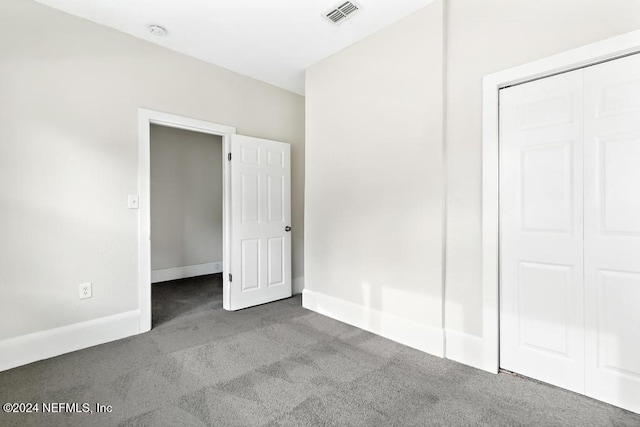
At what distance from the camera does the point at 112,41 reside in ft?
8.95

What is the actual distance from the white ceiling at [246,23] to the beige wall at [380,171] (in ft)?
0.66

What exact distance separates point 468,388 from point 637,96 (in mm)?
1968

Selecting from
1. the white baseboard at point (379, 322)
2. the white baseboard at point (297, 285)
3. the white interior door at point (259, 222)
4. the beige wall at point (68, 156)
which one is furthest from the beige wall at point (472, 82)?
the beige wall at point (68, 156)

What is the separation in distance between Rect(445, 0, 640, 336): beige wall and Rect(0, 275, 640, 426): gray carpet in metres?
0.51

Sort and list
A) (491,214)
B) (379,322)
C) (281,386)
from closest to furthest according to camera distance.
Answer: (281,386) < (491,214) < (379,322)

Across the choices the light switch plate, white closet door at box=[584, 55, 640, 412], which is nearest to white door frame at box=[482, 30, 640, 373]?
white closet door at box=[584, 55, 640, 412]

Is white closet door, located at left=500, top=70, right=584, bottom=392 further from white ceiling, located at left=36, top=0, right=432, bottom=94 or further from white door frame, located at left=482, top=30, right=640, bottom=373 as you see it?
white ceiling, located at left=36, top=0, right=432, bottom=94

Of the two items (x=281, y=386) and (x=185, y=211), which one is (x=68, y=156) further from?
(x=185, y=211)

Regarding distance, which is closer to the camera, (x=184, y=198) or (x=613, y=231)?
(x=613, y=231)

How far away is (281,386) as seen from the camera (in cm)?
195

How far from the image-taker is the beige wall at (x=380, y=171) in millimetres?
2445

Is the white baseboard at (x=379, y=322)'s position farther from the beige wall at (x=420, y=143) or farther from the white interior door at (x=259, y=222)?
the white interior door at (x=259, y=222)

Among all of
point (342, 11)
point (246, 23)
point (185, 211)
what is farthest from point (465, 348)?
point (185, 211)

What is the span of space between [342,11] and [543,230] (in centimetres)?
228
